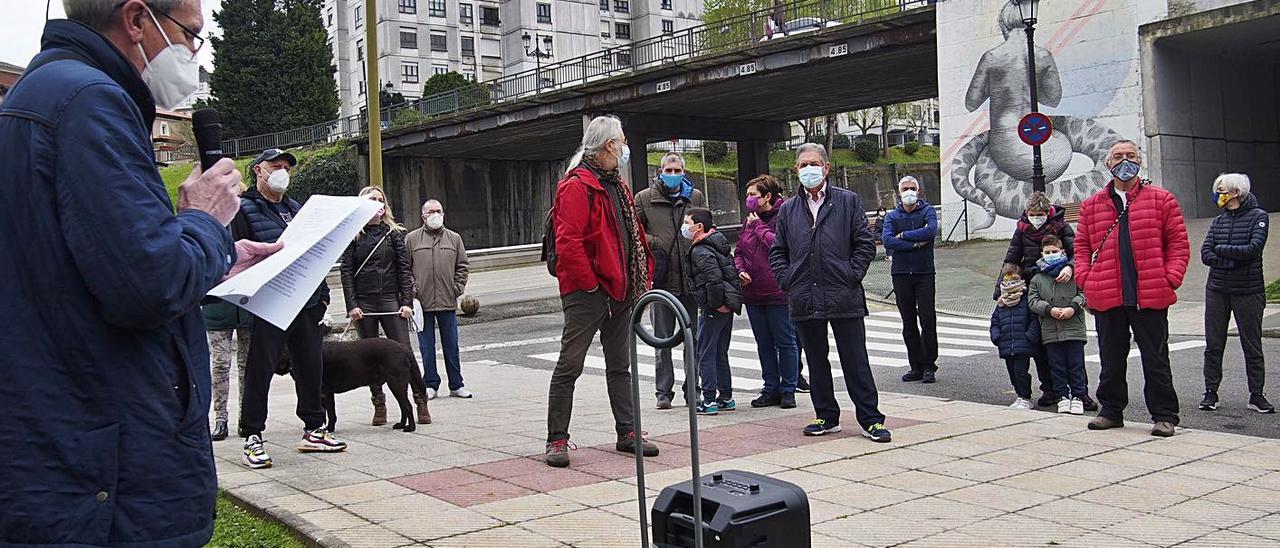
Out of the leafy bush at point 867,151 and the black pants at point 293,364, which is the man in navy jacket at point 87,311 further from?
the leafy bush at point 867,151

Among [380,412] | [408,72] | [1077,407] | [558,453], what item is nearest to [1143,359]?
[1077,407]

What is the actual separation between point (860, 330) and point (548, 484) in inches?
103

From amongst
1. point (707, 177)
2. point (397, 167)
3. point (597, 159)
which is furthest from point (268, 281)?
point (707, 177)

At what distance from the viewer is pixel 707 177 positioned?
67125 millimetres

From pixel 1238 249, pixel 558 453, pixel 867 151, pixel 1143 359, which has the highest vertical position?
pixel 867 151

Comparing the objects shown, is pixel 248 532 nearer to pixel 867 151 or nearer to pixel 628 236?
pixel 628 236

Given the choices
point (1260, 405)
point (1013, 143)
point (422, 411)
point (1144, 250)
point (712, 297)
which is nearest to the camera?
point (1144, 250)

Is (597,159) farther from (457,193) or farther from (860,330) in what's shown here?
(457,193)

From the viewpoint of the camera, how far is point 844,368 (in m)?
7.59

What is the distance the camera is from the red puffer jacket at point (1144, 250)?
289 inches

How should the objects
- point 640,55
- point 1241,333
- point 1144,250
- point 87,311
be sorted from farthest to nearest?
point 640,55 → point 1241,333 → point 1144,250 → point 87,311

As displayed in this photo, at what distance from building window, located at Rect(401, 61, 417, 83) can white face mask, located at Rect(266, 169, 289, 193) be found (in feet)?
267

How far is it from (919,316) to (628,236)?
16.4ft

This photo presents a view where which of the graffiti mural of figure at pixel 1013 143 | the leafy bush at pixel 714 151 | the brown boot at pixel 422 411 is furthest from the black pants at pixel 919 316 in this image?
the leafy bush at pixel 714 151
